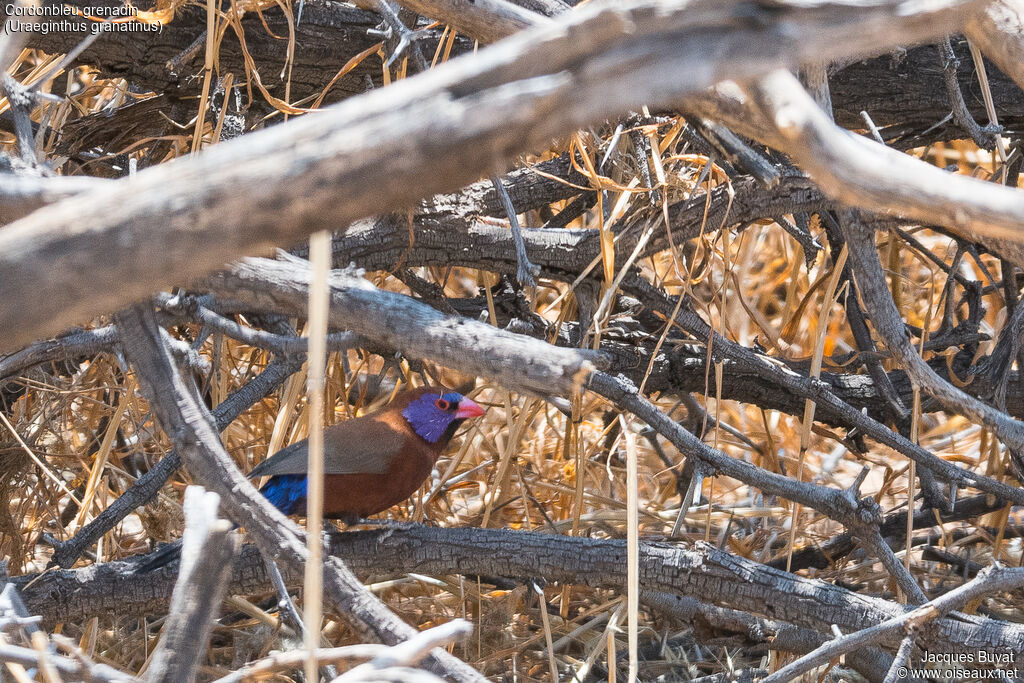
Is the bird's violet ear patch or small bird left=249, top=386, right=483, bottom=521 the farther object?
→ the bird's violet ear patch

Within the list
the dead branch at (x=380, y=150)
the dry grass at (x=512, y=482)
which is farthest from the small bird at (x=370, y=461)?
the dead branch at (x=380, y=150)

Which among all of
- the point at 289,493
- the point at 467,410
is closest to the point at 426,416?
the point at 467,410

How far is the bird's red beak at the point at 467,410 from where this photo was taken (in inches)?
132

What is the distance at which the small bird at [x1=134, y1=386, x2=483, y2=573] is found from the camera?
9.74ft

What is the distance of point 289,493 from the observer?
3.12 metres

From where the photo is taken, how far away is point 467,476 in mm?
3439

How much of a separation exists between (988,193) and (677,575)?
1.49 meters

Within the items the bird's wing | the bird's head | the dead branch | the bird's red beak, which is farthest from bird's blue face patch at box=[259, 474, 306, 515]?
the dead branch

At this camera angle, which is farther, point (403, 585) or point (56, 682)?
point (403, 585)

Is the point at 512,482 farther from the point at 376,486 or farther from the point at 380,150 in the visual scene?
the point at 380,150

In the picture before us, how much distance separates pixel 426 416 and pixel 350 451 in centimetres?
36

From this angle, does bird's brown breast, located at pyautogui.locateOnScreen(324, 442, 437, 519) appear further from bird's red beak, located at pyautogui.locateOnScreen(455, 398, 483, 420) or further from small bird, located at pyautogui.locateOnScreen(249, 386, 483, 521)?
bird's red beak, located at pyautogui.locateOnScreen(455, 398, 483, 420)

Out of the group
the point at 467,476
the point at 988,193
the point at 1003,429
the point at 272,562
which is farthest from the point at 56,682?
the point at 467,476

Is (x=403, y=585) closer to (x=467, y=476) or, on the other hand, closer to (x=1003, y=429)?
(x=467, y=476)
